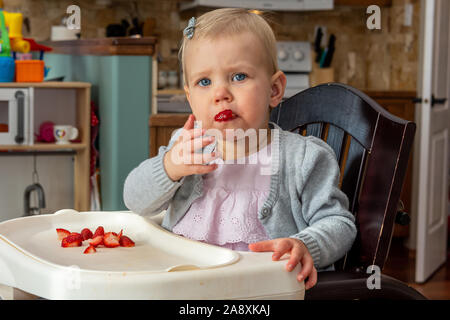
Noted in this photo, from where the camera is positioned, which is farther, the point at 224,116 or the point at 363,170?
the point at 363,170

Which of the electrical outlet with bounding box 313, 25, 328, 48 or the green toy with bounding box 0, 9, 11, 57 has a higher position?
the electrical outlet with bounding box 313, 25, 328, 48

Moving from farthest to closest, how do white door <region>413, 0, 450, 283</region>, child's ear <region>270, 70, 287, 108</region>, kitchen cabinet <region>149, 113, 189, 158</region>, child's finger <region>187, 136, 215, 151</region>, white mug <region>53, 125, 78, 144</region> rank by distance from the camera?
white door <region>413, 0, 450, 283</region>
white mug <region>53, 125, 78, 144</region>
kitchen cabinet <region>149, 113, 189, 158</region>
child's ear <region>270, 70, 287, 108</region>
child's finger <region>187, 136, 215, 151</region>

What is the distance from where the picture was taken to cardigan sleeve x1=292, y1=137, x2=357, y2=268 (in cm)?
84

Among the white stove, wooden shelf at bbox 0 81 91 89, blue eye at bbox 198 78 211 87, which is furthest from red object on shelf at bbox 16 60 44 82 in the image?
blue eye at bbox 198 78 211 87

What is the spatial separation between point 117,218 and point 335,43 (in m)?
3.22

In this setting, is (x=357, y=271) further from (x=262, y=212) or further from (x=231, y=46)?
(x=231, y=46)

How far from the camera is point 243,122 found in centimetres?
78

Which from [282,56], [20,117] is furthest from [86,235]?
[282,56]

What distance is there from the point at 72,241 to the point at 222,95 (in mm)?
259

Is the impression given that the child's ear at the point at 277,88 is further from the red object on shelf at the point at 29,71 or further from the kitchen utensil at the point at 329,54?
the kitchen utensil at the point at 329,54

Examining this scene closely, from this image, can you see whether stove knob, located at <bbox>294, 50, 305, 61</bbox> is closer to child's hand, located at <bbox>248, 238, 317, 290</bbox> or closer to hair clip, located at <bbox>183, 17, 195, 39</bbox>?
hair clip, located at <bbox>183, 17, 195, 39</bbox>

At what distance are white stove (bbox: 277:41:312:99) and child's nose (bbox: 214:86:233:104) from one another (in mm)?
2890

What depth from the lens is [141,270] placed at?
63 centimetres

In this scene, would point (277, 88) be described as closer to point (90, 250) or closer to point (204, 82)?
point (204, 82)
